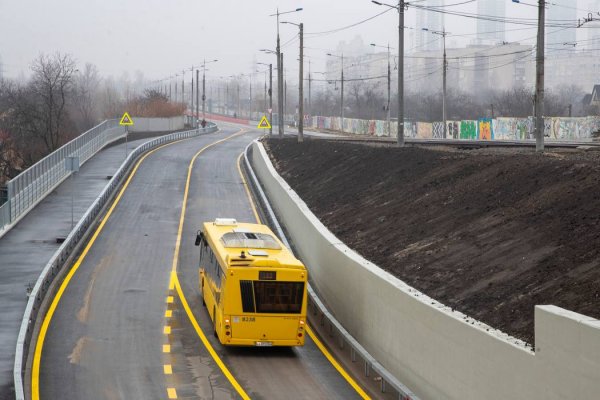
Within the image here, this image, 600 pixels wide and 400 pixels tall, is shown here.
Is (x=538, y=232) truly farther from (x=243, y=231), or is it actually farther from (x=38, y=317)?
(x=38, y=317)

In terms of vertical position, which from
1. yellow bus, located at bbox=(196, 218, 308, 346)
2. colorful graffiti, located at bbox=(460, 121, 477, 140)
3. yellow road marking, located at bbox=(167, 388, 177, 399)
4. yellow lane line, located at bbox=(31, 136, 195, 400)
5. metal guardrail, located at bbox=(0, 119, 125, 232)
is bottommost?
yellow road marking, located at bbox=(167, 388, 177, 399)

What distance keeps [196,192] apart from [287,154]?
9626mm

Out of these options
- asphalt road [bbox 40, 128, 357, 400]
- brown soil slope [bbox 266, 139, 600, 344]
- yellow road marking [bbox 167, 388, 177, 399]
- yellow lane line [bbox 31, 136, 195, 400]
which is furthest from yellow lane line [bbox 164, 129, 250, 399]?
brown soil slope [bbox 266, 139, 600, 344]

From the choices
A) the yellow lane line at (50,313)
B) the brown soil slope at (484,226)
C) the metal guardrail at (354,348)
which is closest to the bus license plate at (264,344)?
the metal guardrail at (354,348)

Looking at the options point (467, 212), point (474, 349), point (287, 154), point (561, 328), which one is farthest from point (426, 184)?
point (287, 154)

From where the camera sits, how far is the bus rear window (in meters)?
23.4

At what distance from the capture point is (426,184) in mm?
33031

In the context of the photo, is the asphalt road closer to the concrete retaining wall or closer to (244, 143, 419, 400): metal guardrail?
(244, 143, 419, 400): metal guardrail

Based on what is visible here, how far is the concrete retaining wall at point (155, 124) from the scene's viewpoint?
4321 inches

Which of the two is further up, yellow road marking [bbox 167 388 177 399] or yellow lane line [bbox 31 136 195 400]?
yellow lane line [bbox 31 136 195 400]

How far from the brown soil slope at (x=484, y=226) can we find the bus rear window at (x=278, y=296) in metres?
2.79

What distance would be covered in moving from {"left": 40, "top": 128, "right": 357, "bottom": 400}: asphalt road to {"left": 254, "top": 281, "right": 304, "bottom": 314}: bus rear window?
135 centimetres

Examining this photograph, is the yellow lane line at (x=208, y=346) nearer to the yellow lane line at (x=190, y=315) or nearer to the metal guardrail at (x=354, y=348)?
the yellow lane line at (x=190, y=315)

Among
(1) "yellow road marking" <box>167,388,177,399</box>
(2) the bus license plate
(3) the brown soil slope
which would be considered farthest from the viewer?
(2) the bus license plate
